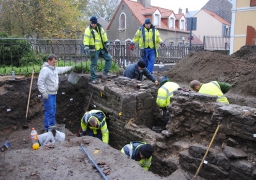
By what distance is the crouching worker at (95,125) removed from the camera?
650 centimetres

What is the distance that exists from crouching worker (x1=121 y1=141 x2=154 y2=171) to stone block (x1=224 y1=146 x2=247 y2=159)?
4.75 ft

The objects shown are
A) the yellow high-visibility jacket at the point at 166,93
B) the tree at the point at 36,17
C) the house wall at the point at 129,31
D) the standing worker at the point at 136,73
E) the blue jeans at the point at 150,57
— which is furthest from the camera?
the house wall at the point at 129,31

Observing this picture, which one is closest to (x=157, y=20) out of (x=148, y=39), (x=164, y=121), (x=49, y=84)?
(x=148, y=39)

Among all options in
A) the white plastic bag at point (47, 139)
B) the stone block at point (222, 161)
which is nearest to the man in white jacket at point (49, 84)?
the white plastic bag at point (47, 139)

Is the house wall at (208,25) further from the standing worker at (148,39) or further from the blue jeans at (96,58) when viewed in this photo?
the blue jeans at (96,58)

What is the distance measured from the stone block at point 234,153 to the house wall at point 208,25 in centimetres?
3373

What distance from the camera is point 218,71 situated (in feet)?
27.8

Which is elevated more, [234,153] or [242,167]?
[234,153]

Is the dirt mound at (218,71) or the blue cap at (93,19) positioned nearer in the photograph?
the dirt mound at (218,71)

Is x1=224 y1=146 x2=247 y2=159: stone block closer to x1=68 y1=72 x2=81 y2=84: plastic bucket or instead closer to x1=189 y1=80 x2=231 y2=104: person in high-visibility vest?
x1=189 y1=80 x2=231 y2=104: person in high-visibility vest

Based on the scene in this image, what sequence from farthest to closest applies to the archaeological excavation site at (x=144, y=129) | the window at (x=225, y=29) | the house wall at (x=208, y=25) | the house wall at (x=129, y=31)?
the house wall at (x=208, y=25)
the window at (x=225, y=29)
the house wall at (x=129, y=31)
the archaeological excavation site at (x=144, y=129)

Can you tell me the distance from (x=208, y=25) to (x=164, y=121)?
32142 millimetres

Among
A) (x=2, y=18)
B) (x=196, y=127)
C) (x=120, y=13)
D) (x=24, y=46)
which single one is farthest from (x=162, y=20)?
(x=196, y=127)

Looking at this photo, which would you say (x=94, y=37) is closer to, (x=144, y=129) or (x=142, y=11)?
(x=144, y=129)
